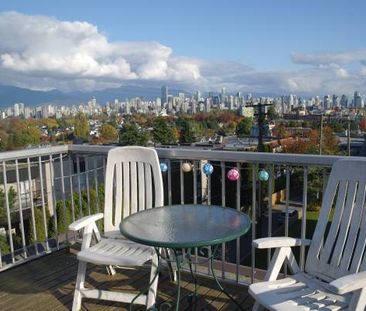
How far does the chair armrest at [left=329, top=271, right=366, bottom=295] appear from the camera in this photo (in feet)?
5.19

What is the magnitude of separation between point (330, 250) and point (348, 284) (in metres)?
0.78

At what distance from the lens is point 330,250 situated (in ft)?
7.74

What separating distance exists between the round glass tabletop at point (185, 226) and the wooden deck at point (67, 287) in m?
0.77

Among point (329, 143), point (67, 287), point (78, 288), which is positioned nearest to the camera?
point (78, 288)

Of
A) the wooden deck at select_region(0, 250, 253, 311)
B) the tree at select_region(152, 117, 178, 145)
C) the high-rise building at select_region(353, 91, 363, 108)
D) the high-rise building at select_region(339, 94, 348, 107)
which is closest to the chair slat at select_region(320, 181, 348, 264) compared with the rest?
the wooden deck at select_region(0, 250, 253, 311)

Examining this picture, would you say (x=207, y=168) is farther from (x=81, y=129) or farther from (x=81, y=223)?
(x=81, y=129)

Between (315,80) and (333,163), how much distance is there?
70964 mm

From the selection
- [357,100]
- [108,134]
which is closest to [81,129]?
[108,134]

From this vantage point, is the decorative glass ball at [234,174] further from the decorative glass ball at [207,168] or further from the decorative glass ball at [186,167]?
the decorative glass ball at [186,167]

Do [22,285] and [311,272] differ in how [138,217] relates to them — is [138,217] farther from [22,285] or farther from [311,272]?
[22,285]

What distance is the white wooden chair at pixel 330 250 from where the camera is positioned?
2037 mm

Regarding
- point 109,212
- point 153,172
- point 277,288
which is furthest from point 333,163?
point 109,212

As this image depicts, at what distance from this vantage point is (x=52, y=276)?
11.3ft

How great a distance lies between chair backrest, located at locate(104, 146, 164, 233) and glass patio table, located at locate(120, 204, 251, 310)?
36 cm
